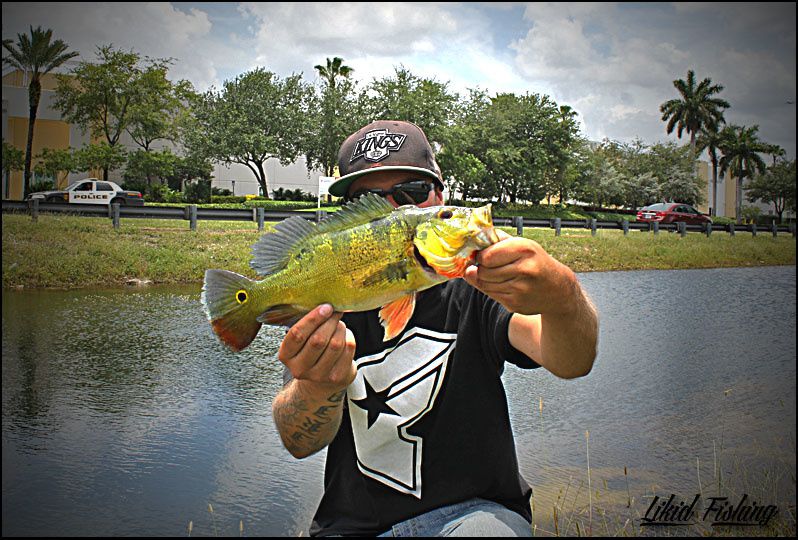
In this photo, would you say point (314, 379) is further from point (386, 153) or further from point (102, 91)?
point (102, 91)

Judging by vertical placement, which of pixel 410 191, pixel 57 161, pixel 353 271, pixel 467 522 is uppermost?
pixel 57 161

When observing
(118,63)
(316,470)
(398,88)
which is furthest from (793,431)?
(118,63)

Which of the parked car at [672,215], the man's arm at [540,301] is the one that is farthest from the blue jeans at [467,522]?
the parked car at [672,215]

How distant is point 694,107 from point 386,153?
73114mm

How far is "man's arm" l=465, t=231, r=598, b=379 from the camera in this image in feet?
6.35

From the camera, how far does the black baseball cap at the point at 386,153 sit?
291 centimetres

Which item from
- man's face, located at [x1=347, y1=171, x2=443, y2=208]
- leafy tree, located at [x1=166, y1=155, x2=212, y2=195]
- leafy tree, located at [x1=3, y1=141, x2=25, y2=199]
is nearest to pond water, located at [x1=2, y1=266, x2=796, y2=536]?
man's face, located at [x1=347, y1=171, x2=443, y2=208]

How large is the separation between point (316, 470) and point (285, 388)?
339cm

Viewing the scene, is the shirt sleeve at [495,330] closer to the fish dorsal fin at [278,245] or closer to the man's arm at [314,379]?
the man's arm at [314,379]

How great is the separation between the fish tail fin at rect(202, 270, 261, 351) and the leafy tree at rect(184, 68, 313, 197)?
39.6 metres

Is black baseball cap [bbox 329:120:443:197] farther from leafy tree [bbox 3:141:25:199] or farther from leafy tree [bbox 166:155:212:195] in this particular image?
leafy tree [bbox 166:155:212:195]

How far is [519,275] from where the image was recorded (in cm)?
195

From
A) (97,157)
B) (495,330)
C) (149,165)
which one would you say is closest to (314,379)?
(495,330)

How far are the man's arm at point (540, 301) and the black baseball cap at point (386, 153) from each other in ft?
2.82
